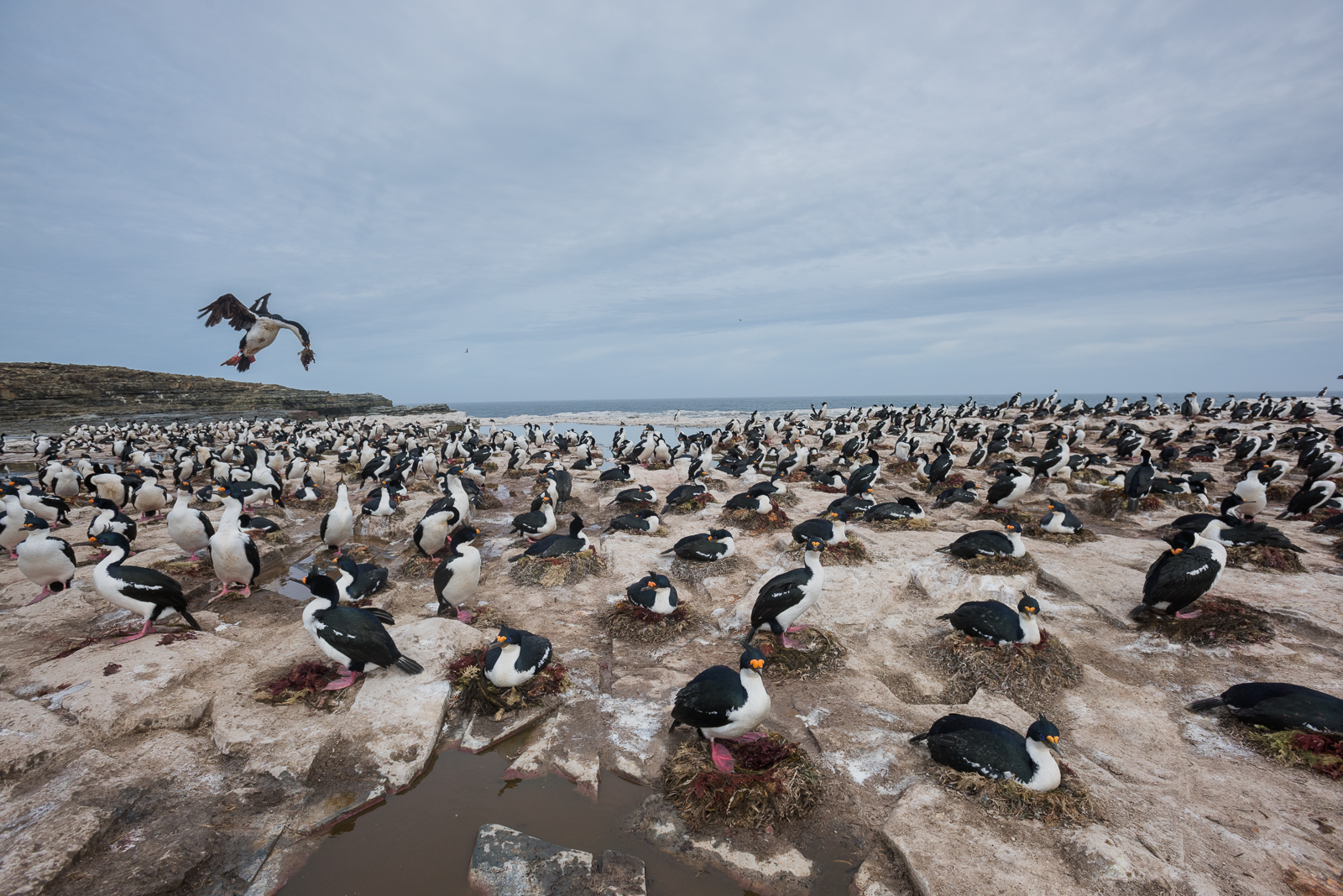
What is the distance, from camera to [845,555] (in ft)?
31.1

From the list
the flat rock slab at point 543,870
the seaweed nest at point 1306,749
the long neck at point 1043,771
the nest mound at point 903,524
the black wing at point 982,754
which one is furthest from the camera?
the nest mound at point 903,524

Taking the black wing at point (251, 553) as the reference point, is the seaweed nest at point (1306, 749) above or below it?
below

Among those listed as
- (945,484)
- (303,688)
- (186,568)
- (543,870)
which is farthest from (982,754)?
(945,484)

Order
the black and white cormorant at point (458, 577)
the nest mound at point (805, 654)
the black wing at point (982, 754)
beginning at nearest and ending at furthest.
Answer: the black wing at point (982, 754) < the nest mound at point (805, 654) < the black and white cormorant at point (458, 577)

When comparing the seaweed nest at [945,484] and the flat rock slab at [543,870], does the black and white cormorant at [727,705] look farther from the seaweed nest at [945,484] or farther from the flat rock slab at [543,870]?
the seaweed nest at [945,484]

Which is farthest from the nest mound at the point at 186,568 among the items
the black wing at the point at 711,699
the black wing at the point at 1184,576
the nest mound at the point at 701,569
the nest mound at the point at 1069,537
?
the nest mound at the point at 1069,537

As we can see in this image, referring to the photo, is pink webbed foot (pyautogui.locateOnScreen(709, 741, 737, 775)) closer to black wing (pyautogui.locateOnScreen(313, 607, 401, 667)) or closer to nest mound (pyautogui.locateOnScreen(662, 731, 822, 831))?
nest mound (pyautogui.locateOnScreen(662, 731, 822, 831))

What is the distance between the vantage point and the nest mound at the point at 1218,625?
6848 millimetres

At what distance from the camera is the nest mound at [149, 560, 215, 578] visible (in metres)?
9.59

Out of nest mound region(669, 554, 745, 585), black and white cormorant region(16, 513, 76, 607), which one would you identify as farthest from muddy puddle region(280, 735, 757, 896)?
black and white cormorant region(16, 513, 76, 607)

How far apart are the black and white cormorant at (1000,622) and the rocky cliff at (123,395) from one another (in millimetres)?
67135

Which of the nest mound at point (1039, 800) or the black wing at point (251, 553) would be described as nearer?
the nest mound at point (1039, 800)

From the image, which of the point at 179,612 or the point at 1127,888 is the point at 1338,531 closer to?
the point at 1127,888

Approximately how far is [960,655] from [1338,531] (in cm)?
990
